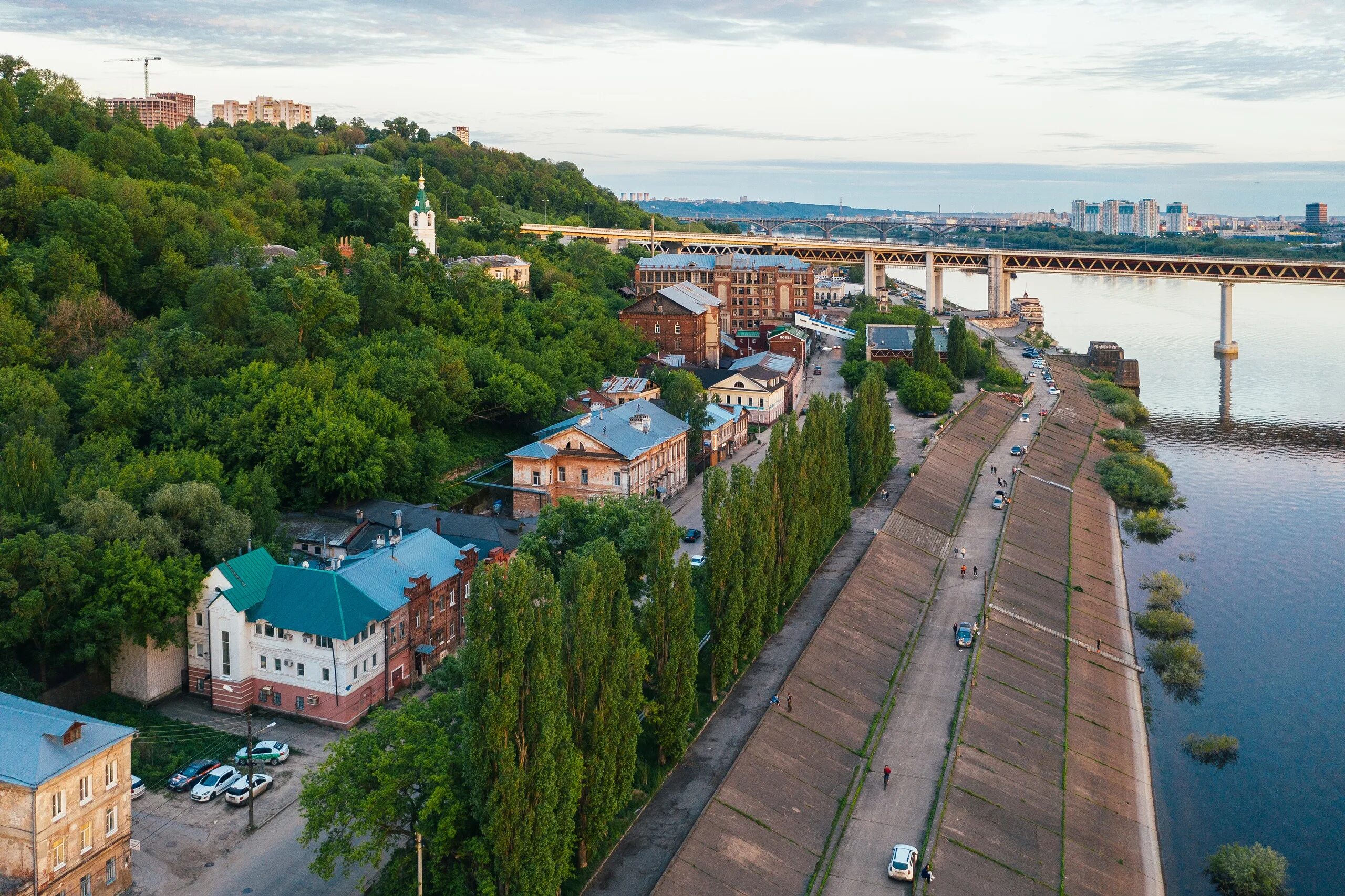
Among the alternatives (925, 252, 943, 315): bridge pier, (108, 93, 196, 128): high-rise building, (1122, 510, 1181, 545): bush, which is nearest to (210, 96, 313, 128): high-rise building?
(108, 93, 196, 128): high-rise building

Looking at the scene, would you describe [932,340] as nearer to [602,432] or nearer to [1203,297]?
[602,432]

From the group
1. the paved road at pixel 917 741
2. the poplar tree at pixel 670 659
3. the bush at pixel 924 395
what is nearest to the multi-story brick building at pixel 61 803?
the poplar tree at pixel 670 659

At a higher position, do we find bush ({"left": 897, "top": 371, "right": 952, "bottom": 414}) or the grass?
bush ({"left": 897, "top": 371, "right": 952, "bottom": 414})

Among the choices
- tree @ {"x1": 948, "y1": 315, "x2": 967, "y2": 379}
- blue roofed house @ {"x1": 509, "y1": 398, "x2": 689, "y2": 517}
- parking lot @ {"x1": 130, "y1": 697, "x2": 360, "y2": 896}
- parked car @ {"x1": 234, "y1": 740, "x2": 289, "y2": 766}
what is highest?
tree @ {"x1": 948, "y1": 315, "x2": 967, "y2": 379}

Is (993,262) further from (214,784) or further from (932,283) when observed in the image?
(214,784)

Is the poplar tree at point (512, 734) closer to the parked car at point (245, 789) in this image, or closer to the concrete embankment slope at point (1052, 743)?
the parked car at point (245, 789)

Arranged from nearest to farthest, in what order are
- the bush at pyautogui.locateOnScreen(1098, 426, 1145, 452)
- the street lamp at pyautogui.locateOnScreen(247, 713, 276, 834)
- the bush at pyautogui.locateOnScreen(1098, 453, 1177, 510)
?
the street lamp at pyautogui.locateOnScreen(247, 713, 276, 834), the bush at pyautogui.locateOnScreen(1098, 453, 1177, 510), the bush at pyautogui.locateOnScreen(1098, 426, 1145, 452)

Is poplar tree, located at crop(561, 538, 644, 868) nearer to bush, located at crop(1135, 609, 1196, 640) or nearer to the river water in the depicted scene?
the river water

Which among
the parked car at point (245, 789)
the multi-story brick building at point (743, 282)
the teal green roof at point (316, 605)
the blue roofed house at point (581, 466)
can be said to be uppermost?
the multi-story brick building at point (743, 282)

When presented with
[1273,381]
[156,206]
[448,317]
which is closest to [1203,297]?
[1273,381]
